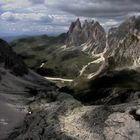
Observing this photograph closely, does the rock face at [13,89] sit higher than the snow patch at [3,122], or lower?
lower

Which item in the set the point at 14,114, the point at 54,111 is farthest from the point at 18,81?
the point at 54,111

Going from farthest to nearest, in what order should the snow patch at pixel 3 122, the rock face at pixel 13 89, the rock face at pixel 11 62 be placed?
the rock face at pixel 11 62, the rock face at pixel 13 89, the snow patch at pixel 3 122

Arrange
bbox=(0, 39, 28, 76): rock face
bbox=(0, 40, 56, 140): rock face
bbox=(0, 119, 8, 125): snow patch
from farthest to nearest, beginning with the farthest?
bbox=(0, 39, 28, 76): rock face
bbox=(0, 40, 56, 140): rock face
bbox=(0, 119, 8, 125): snow patch

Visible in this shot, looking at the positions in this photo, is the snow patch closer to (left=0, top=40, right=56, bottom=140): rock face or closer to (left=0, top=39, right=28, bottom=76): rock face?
(left=0, top=40, right=56, bottom=140): rock face

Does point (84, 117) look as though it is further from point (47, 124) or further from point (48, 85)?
point (48, 85)

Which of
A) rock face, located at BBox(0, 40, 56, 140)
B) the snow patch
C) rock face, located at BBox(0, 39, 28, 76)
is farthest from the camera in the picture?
rock face, located at BBox(0, 39, 28, 76)

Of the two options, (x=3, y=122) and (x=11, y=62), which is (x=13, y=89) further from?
(x=3, y=122)

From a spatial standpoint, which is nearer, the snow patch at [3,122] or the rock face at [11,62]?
the snow patch at [3,122]

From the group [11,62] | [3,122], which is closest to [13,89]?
[11,62]

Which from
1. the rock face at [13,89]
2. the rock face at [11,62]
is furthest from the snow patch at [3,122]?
the rock face at [11,62]

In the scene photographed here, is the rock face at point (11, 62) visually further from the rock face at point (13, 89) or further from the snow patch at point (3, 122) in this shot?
the snow patch at point (3, 122)

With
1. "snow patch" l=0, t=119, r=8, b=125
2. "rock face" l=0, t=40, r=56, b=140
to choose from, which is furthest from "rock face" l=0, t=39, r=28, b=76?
"snow patch" l=0, t=119, r=8, b=125

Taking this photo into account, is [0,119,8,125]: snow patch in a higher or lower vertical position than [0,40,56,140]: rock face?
higher
